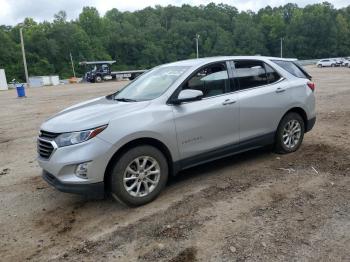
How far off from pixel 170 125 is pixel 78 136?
1.12 meters

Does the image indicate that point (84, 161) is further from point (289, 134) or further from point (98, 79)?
point (98, 79)

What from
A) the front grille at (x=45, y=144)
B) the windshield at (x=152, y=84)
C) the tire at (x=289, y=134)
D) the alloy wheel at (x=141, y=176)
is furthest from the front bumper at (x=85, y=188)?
the tire at (x=289, y=134)

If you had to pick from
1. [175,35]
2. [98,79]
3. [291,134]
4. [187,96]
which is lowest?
[98,79]

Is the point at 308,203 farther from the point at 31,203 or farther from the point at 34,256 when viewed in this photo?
the point at 31,203

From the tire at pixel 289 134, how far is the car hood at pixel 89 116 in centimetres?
246

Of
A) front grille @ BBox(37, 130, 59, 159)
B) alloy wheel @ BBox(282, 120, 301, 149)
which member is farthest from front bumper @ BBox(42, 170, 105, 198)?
alloy wheel @ BBox(282, 120, 301, 149)

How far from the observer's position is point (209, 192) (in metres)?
5.07

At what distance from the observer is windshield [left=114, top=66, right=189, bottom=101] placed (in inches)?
208

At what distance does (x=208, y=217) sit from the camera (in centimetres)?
437

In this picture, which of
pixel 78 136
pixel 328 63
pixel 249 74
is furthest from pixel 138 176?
pixel 328 63

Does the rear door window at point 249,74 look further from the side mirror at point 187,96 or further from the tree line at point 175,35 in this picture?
the tree line at point 175,35

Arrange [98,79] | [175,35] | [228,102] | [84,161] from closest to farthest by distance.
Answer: [84,161] → [228,102] → [98,79] → [175,35]

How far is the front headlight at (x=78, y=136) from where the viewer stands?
14.5 feet

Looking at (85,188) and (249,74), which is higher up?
(249,74)
